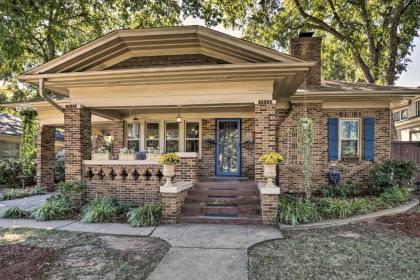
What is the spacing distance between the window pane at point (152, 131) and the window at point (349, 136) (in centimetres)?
662

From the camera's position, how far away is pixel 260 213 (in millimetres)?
6715

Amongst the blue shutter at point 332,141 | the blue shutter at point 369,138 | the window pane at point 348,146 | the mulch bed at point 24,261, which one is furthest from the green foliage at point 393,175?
the mulch bed at point 24,261

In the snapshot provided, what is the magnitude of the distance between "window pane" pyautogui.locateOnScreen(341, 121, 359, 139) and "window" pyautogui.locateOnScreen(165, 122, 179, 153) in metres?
5.93

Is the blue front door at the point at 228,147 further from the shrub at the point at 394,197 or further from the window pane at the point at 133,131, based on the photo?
the shrub at the point at 394,197

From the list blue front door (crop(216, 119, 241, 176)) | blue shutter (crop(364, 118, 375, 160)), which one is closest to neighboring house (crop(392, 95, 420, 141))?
blue shutter (crop(364, 118, 375, 160))

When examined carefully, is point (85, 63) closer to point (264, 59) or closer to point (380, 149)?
point (264, 59)

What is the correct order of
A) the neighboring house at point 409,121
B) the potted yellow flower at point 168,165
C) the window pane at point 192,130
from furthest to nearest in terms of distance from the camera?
the neighboring house at point 409,121 → the window pane at point 192,130 → the potted yellow flower at point 168,165

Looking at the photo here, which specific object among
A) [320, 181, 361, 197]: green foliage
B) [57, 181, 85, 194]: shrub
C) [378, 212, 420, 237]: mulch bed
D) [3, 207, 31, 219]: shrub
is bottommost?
[3, 207, 31, 219]: shrub

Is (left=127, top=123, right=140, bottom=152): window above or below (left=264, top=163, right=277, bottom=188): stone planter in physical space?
above

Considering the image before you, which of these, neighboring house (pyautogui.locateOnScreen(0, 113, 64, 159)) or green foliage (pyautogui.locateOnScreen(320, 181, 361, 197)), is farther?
neighboring house (pyautogui.locateOnScreen(0, 113, 64, 159))

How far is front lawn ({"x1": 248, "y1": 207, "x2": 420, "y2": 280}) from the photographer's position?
384 centimetres

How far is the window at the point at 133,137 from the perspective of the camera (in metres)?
10.7

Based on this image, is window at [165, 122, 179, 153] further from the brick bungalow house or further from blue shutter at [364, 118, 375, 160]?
blue shutter at [364, 118, 375, 160]

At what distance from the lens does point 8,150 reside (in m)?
16.5
